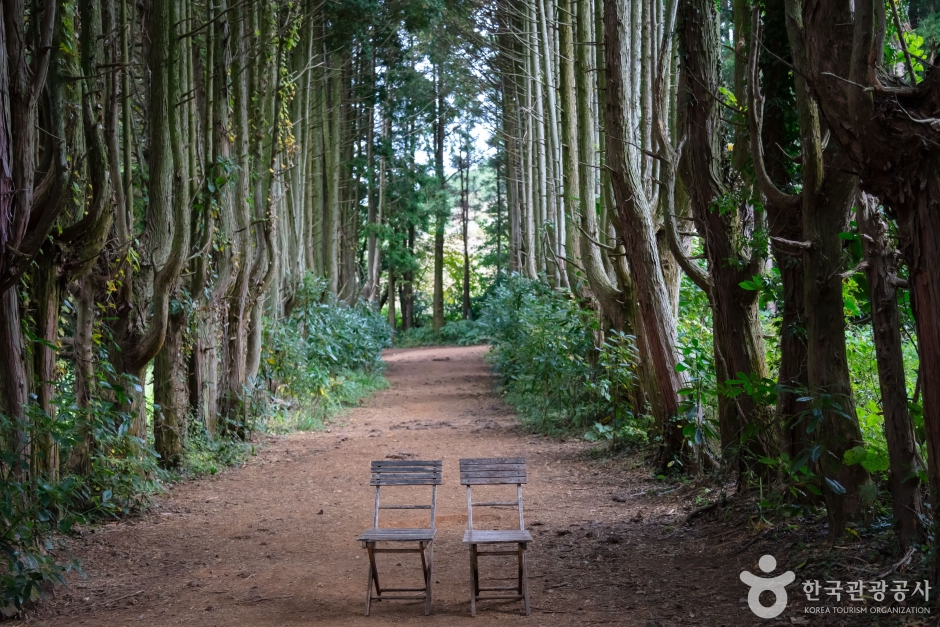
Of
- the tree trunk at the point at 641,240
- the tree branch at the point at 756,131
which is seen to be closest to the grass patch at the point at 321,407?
the tree trunk at the point at 641,240

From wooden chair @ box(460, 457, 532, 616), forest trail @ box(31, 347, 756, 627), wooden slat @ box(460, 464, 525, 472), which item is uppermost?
wooden slat @ box(460, 464, 525, 472)

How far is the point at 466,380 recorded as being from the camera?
25625 mm

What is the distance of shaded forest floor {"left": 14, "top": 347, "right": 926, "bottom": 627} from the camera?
5652 mm

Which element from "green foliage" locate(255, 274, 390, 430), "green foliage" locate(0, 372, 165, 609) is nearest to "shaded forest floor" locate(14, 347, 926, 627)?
"green foliage" locate(0, 372, 165, 609)

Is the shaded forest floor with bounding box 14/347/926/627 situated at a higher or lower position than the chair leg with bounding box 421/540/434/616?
lower

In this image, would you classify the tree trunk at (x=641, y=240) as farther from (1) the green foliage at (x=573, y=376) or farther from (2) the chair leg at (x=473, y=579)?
(2) the chair leg at (x=473, y=579)

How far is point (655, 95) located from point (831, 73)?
388 centimetres

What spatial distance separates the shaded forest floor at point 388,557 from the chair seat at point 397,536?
523 mm

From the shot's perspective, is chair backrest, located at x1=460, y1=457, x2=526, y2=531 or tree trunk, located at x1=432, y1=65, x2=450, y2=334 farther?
tree trunk, located at x1=432, y1=65, x2=450, y2=334

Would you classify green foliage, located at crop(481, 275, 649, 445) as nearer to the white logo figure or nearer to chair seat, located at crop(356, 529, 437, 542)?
the white logo figure

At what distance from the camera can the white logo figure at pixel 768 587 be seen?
5.11 m

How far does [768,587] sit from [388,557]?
11.0 feet

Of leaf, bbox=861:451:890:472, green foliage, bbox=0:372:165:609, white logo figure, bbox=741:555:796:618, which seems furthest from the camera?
green foliage, bbox=0:372:165:609

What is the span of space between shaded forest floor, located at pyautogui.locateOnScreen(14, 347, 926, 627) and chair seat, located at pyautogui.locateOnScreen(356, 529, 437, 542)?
523 mm
